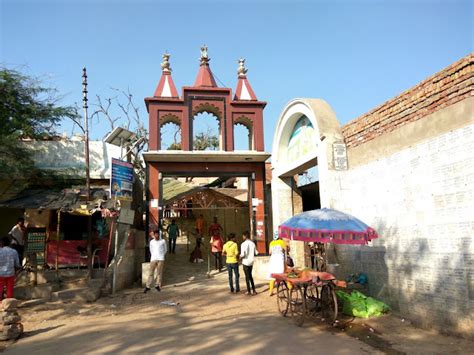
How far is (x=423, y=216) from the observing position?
7234mm

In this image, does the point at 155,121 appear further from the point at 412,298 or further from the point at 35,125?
the point at 412,298

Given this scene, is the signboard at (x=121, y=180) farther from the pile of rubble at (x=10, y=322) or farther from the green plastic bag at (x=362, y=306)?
the green plastic bag at (x=362, y=306)

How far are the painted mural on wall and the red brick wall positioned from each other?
5.70 ft

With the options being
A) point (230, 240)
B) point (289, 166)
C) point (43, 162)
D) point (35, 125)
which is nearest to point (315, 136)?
point (289, 166)

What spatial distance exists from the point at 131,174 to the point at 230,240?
369 cm

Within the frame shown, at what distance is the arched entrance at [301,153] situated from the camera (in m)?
10.2

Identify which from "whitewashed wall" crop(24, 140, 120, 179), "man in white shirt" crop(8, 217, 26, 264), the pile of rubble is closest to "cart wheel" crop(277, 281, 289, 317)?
the pile of rubble

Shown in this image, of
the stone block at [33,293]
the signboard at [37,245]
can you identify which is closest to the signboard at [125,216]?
the stone block at [33,293]

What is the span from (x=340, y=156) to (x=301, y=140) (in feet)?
→ 8.80

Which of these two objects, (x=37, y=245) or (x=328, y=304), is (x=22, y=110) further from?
(x=328, y=304)

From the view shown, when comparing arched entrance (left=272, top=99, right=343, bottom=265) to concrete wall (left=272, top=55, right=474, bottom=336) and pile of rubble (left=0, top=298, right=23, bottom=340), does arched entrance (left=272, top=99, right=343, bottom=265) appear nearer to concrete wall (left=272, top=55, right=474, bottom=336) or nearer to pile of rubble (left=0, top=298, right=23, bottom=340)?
concrete wall (left=272, top=55, right=474, bottom=336)

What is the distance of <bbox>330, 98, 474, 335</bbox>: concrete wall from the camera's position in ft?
20.6

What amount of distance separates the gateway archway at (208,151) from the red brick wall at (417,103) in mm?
6062

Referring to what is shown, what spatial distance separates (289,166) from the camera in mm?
13469
